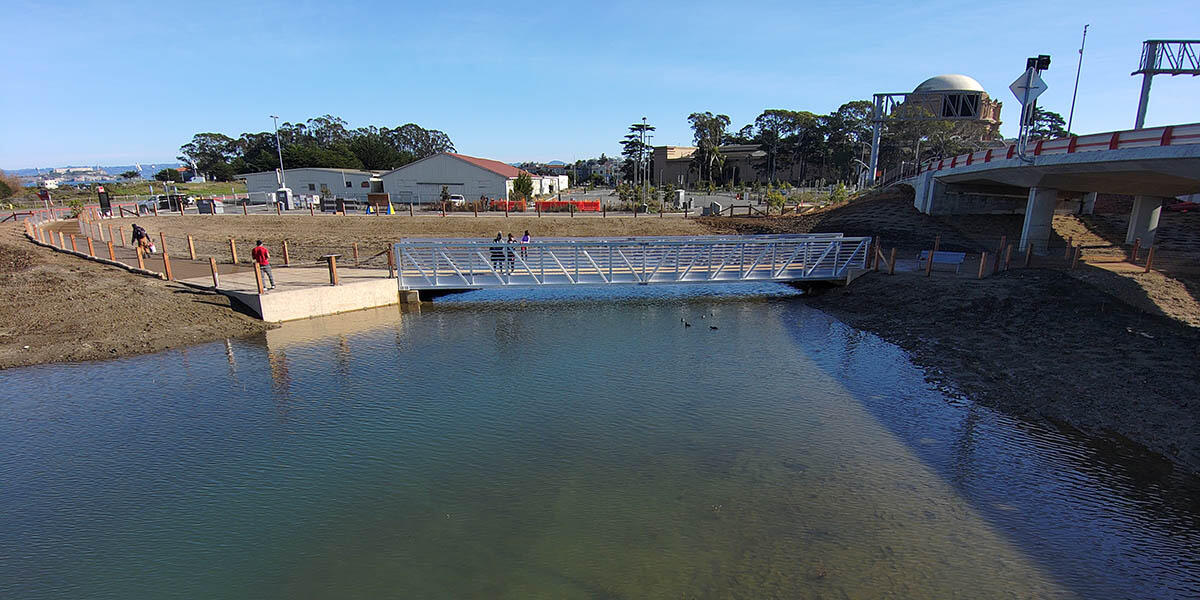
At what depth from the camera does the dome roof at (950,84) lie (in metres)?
82.3

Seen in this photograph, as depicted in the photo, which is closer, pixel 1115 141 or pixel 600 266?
pixel 1115 141

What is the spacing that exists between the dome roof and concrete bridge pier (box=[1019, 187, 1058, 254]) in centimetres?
6590

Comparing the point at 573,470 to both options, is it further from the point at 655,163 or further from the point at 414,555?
the point at 655,163

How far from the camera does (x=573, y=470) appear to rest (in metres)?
11.2

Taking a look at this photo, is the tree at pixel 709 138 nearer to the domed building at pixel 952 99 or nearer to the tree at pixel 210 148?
the domed building at pixel 952 99

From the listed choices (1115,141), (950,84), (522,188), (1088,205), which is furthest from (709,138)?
(1115,141)

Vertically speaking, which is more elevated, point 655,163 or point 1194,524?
point 655,163

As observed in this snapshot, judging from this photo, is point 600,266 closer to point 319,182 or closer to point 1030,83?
point 1030,83

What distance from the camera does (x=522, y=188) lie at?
63.8m

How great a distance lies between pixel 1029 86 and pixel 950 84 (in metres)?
73.8

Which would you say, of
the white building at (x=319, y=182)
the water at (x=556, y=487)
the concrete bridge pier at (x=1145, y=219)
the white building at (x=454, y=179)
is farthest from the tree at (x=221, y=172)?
the concrete bridge pier at (x=1145, y=219)

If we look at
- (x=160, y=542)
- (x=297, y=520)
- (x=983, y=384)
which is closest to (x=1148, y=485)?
(x=983, y=384)

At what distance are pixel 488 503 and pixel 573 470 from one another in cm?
187

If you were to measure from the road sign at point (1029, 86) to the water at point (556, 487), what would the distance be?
14.1 metres
